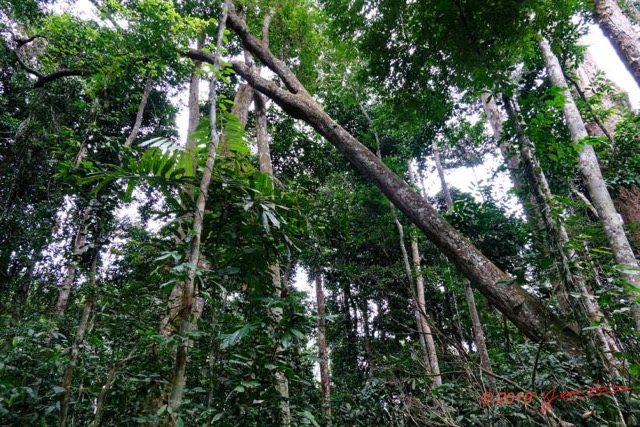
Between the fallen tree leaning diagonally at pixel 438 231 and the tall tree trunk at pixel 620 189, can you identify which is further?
the tall tree trunk at pixel 620 189

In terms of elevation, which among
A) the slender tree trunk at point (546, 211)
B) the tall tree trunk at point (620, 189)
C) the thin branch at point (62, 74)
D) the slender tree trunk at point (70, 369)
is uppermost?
the thin branch at point (62, 74)

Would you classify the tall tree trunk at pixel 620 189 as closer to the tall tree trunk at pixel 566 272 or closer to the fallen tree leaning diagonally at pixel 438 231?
the fallen tree leaning diagonally at pixel 438 231

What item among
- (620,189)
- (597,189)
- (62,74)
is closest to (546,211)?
(597,189)

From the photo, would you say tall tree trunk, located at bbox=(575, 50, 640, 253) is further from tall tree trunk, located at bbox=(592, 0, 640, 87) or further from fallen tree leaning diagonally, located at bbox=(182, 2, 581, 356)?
fallen tree leaning diagonally, located at bbox=(182, 2, 581, 356)

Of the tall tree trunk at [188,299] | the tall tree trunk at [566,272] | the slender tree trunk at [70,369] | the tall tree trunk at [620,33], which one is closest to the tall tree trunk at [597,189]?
the tall tree trunk at [620,33]

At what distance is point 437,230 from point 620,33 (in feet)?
13.5

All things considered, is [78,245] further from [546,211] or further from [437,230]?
[546,211]

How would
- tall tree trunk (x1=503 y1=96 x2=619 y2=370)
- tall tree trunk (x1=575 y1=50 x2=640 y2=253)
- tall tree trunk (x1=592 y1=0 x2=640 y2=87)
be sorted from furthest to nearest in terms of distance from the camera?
1. tall tree trunk (x1=575 y1=50 x2=640 y2=253)
2. tall tree trunk (x1=592 y1=0 x2=640 y2=87)
3. tall tree trunk (x1=503 y1=96 x2=619 y2=370)

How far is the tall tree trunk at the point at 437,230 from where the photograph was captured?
2.59m

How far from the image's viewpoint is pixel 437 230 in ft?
10.6

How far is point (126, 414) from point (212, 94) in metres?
2.12

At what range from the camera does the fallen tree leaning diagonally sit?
8.39 ft

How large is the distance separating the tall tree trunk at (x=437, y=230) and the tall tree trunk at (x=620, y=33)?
364 cm

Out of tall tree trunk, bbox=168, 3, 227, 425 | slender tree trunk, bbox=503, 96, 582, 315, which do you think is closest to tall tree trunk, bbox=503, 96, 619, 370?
slender tree trunk, bbox=503, 96, 582, 315
